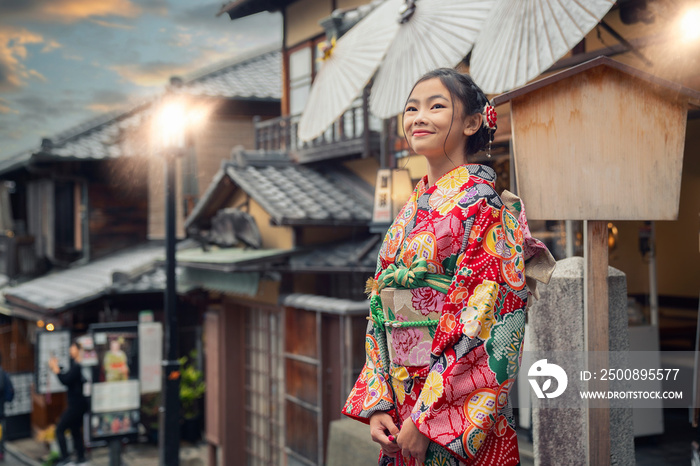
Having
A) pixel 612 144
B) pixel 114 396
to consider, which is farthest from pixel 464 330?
pixel 114 396

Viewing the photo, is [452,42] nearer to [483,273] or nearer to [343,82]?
[343,82]

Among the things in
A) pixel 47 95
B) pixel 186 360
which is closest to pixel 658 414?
pixel 186 360

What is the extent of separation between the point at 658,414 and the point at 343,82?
4.33 m

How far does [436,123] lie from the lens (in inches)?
98.5

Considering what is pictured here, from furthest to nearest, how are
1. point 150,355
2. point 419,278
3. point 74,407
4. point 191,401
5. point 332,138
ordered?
point 191,401 < point 150,355 < point 74,407 < point 332,138 < point 419,278

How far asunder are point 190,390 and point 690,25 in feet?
41.9

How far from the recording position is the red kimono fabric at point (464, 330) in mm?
2225

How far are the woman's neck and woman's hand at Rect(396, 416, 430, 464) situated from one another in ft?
3.41

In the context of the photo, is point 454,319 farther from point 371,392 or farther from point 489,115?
point 489,115

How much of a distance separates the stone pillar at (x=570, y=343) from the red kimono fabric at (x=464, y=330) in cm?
76

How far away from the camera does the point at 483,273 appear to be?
2273mm

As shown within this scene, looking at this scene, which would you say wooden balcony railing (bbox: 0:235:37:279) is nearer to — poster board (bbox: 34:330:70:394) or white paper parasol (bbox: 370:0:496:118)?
poster board (bbox: 34:330:70:394)

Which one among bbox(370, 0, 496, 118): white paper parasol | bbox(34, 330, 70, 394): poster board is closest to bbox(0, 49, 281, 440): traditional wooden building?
bbox(34, 330, 70, 394): poster board

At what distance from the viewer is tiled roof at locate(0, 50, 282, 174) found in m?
15.8
